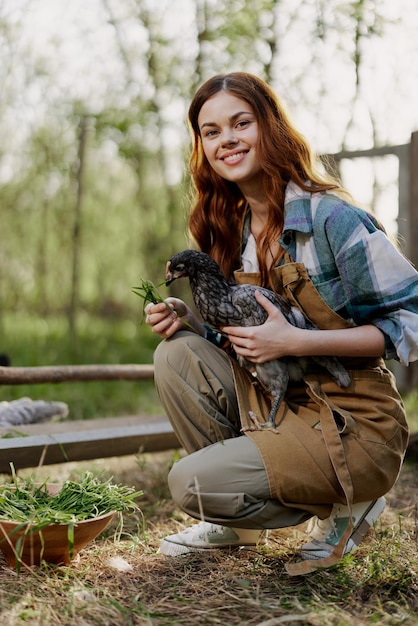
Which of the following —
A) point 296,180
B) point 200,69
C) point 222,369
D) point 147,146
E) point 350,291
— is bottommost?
point 222,369

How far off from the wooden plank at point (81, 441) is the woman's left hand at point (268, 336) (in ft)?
3.62

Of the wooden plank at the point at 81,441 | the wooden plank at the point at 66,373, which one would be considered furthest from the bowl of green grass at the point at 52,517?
the wooden plank at the point at 66,373

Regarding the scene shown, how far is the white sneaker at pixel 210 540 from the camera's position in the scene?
7.68 ft

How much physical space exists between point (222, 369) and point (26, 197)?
602 centimetres

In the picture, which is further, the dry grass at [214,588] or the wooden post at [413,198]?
the wooden post at [413,198]

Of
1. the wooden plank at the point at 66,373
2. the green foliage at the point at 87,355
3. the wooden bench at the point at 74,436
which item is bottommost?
the green foliage at the point at 87,355

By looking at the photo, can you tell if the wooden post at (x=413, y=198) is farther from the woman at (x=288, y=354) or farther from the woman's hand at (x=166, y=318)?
the woman's hand at (x=166, y=318)

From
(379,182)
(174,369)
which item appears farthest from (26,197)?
(174,369)

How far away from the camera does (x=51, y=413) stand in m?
3.40

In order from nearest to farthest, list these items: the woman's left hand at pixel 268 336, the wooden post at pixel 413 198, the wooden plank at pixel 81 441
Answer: the woman's left hand at pixel 268 336
the wooden plank at pixel 81 441
the wooden post at pixel 413 198

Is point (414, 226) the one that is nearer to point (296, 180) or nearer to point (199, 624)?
point (296, 180)

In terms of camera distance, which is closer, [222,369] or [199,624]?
[199,624]

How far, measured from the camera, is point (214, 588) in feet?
6.57

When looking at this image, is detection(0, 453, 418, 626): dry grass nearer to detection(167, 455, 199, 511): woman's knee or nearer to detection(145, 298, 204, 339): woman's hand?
detection(167, 455, 199, 511): woman's knee
